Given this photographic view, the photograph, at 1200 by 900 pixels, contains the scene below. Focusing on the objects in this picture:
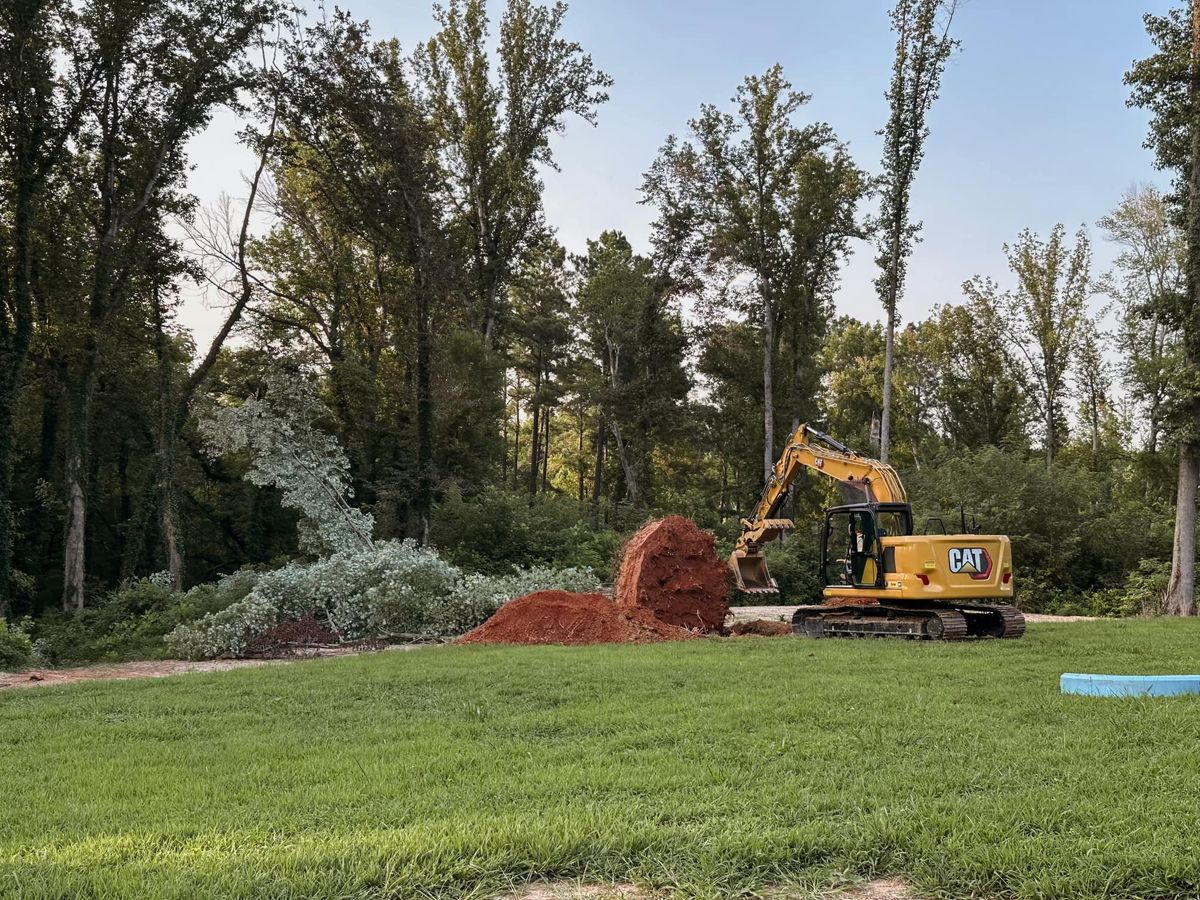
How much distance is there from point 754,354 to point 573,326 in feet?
24.9

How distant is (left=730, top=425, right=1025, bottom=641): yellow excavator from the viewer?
36.6ft

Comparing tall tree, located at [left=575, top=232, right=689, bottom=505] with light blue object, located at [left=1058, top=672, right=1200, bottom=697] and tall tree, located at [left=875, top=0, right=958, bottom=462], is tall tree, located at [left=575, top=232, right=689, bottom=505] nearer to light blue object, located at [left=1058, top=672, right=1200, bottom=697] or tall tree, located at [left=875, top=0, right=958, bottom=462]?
tall tree, located at [left=875, top=0, right=958, bottom=462]

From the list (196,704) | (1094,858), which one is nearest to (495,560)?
(196,704)

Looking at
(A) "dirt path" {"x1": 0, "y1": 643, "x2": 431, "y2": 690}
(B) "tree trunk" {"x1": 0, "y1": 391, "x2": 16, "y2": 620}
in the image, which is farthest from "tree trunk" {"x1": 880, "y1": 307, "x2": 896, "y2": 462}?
(B) "tree trunk" {"x1": 0, "y1": 391, "x2": 16, "y2": 620}

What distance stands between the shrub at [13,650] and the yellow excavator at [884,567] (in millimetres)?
10931

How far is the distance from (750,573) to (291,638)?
25.4ft

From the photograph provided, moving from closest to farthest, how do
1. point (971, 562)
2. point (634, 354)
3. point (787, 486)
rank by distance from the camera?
point (971, 562), point (787, 486), point (634, 354)

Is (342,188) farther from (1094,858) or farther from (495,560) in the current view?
(1094,858)

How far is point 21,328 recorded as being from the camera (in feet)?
52.4

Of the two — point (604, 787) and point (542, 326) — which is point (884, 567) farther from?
point (542, 326)

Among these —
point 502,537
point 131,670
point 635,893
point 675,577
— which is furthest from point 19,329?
point 635,893

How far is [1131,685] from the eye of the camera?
670 centimetres

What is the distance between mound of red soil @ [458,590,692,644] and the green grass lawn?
4447mm

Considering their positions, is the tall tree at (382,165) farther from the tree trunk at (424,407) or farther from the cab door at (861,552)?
the cab door at (861,552)
